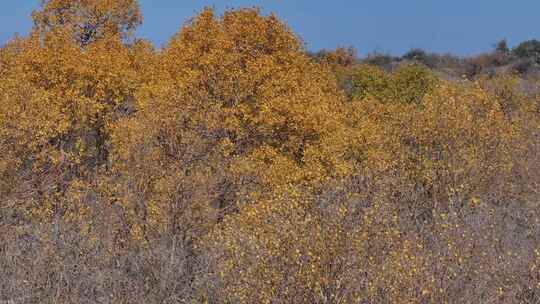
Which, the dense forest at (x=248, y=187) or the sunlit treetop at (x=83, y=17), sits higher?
the sunlit treetop at (x=83, y=17)

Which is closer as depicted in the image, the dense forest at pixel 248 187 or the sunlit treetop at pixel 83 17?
the dense forest at pixel 248 187

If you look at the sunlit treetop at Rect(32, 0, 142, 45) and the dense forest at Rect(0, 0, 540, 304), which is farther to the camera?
the sunlit treetop at Rect(32, 0, 142, 45)

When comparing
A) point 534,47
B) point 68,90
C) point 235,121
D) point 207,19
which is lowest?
point 235,121

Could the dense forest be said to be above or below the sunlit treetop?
below

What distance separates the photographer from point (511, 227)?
850 inches

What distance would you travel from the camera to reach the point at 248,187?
24.4 m

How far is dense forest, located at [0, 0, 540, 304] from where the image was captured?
13.8 metres

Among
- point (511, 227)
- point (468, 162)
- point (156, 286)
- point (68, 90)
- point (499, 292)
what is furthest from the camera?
point (68, 90)

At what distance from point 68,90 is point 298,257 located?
24266mm

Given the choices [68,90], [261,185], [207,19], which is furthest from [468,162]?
[68,90]

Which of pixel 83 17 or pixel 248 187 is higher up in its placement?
pixel 83 17

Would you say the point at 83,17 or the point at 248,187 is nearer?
the point at 248,187

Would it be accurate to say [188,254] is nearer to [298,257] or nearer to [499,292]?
[298,257]

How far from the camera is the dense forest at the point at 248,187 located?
1380cm
